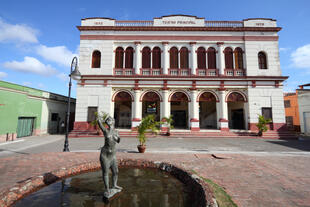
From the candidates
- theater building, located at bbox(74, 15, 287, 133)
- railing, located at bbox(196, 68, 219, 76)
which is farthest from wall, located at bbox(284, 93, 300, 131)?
railing, located at bbox(196, 68, 219, 76)

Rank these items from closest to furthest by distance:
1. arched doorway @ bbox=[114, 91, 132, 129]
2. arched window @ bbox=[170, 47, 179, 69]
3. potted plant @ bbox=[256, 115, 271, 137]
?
potted plant @ bbox=[256, 115, 271, 137]
arched window @ bbox=[170, 47, 179, 69]
arched doorway @ bbox=[114, 91, 132, 129]

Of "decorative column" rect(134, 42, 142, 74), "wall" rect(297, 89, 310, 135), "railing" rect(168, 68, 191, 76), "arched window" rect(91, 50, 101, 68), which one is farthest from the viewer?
"wall" rect(297, 89, 310, 135)

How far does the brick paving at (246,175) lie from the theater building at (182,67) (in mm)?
8247

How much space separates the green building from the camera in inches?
415

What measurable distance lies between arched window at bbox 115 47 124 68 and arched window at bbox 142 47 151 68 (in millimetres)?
2401

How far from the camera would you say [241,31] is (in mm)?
15508

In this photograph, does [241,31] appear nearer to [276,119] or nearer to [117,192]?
[276,119]

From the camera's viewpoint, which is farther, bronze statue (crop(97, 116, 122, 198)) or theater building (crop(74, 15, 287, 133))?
theater building (crop(74, 15, 287, 133))

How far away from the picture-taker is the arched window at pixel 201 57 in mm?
15578

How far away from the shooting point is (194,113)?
14516 mm

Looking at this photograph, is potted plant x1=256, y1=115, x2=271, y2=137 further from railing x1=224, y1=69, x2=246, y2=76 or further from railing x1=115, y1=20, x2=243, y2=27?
railing x1=115, y1=20, x2=243, y2=27

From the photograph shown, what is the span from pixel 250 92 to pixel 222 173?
13.0m

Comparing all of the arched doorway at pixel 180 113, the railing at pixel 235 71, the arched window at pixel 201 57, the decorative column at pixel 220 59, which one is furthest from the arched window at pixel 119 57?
the railing at pixel 235 71

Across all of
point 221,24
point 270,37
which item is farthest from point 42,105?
point 270,37
